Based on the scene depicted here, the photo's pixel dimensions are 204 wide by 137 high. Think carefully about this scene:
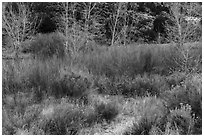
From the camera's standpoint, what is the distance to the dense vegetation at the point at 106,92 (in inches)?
164

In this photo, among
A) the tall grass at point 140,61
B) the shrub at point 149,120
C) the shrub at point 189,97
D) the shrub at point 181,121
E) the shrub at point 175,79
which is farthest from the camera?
the tall grass at point 140,61

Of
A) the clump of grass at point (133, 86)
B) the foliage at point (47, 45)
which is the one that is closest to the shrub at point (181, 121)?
the clump of grass at point (133, 86)

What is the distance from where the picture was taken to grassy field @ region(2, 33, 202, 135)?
415 cm

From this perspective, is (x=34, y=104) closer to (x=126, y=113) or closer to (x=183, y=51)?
(x=126, y=113)

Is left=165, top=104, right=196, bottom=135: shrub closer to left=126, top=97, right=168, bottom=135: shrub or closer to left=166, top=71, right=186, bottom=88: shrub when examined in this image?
left=126, top=97, right=168, bottom=135: shrub

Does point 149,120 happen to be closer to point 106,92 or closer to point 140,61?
point 106,92

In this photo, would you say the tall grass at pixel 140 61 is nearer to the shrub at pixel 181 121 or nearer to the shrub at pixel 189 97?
the shrub at pixel 189 97

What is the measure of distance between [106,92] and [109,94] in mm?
73

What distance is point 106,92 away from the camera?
5.94m

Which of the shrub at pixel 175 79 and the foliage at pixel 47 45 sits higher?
the foliage at pixel 47 45

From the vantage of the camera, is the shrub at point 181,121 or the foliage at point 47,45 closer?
the shrub at point 181,121

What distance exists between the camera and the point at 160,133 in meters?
4.02

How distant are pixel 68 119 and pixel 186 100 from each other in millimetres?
1849

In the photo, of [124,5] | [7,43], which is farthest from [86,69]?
[124,5]
